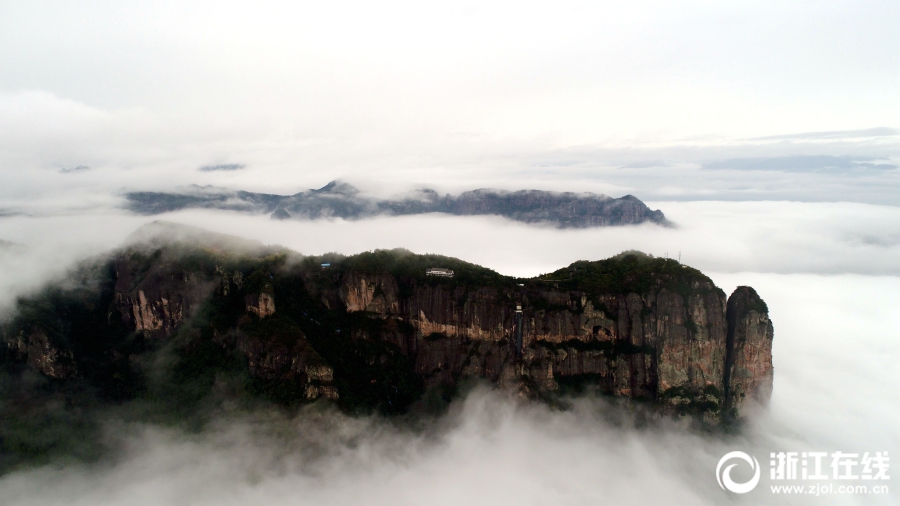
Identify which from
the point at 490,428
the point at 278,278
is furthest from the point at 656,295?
the point at 278,278

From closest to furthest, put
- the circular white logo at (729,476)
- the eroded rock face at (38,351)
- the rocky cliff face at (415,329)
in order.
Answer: the circular white logo at (729,476) → the rocky cliff face at (415,329) → the eroded rock face at (38,351)

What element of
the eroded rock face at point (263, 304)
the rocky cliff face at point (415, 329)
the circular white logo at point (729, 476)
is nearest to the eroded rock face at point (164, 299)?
the rocky cliff face at point (415, 329)

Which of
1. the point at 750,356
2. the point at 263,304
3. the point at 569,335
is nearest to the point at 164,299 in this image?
the point at 263,304

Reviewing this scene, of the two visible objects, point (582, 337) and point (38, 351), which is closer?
point (38, 351)

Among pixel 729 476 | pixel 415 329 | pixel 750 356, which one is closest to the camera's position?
pixel 729 476

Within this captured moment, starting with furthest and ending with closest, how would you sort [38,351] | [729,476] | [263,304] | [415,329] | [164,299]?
[415,329]
[164,299]
[263,304]
[38,351]
[729,476]

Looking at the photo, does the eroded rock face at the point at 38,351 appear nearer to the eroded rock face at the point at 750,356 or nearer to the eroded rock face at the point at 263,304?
the eroded rock face at the point at 263,304

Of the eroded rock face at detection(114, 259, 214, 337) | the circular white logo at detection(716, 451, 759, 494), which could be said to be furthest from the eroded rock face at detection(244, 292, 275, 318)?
the circular white logo at detection(716, 451, 759, 494)

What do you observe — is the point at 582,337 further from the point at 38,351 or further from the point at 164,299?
the point at 38,351
